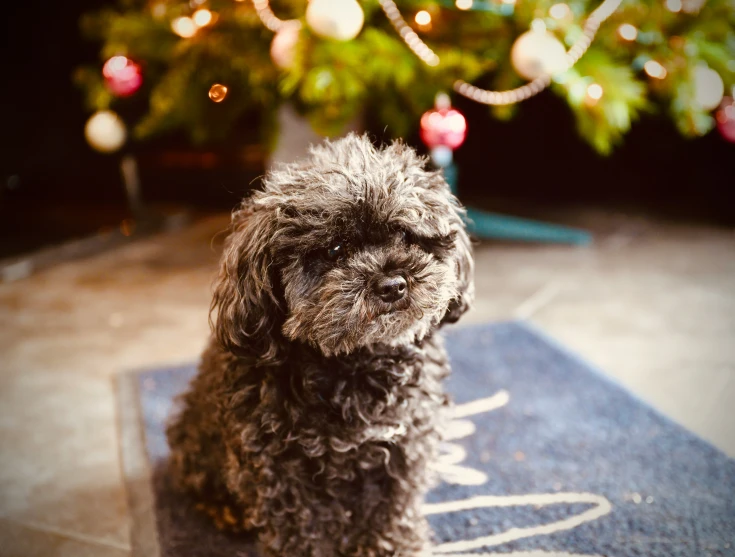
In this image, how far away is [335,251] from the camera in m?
1.24

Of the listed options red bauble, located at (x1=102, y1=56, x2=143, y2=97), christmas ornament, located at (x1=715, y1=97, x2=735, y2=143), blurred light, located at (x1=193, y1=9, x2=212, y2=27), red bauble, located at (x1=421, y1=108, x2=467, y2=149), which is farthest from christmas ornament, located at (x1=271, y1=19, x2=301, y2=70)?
christmas ornament, located at (x1=715, y1=97, x2=735, y2=143)

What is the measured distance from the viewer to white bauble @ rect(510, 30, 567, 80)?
2.15 m

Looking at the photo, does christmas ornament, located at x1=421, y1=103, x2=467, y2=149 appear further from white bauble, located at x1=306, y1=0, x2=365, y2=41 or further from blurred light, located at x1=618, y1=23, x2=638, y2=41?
blurred light, located at x1=618, y1=23, x2=638, y2=41

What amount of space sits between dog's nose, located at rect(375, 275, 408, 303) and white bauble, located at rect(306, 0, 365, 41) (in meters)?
1.09

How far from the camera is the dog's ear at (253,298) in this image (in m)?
1.24

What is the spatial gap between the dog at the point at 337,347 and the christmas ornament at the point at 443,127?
1150 mm

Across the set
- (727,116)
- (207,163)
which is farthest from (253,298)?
(207,163)

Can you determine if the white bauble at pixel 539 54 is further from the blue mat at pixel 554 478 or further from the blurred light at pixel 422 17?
the blue mat at pixel 554 478

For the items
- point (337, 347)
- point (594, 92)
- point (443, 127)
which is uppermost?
point (594, 92)

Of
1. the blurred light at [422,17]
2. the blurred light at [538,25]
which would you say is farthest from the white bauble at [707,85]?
the blurred light at [422,17]

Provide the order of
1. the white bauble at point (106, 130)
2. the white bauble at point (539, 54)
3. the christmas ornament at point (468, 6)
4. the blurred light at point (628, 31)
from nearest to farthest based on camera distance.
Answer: the white bauble at point (539, 54), the christmas ornament at point (468, 6), the blurred light at point (628, 31), the white bauble at point (106, 130)

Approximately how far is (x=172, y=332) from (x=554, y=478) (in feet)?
5.59

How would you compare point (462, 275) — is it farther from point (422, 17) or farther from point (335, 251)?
point (422, 17)

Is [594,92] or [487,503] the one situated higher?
[594,92]
